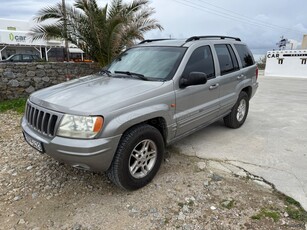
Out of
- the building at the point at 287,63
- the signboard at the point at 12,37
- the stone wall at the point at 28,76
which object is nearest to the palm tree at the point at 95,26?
the stone wall at the point at 28,76

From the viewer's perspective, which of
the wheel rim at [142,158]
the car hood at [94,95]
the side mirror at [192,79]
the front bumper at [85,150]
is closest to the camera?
the front bumper at [85,150]

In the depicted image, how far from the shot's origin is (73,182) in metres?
3.29

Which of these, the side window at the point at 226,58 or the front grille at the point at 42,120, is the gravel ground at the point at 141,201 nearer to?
the front grille at the point at 42,120

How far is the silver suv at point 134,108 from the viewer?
2.58 meters

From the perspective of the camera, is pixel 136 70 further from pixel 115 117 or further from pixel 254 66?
pixel 254 66

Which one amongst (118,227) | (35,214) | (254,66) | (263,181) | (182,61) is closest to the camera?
(118,227)

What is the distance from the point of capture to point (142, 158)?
308 cm

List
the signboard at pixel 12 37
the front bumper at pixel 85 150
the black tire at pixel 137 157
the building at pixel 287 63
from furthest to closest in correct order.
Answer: the signboard at pixel 12 37 < the building at pixel 287 63 < the black tire at pixel 137 157 < the front bumper at pixel 85 150

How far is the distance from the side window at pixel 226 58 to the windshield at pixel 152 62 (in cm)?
97

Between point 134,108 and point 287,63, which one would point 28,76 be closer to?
point 134,108

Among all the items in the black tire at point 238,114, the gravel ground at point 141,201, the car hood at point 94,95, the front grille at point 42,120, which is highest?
the car hood at point 94,95

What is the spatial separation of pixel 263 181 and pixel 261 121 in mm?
2953

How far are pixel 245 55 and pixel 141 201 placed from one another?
13.0 feet

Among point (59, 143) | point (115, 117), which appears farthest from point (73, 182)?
point (115, 117)
